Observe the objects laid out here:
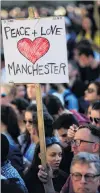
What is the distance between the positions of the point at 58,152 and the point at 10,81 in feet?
2.27

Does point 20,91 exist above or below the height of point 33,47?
below

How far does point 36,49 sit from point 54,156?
855mm

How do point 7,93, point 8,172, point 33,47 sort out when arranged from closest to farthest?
point 8,172 < point 33,47 < point 7,93

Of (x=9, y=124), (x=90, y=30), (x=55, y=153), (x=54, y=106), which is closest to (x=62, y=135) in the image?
(x=55, y=153)

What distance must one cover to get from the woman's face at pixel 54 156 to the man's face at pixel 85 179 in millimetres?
732

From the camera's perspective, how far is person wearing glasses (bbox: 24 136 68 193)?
15.4 feet

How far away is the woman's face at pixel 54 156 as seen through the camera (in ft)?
16.3

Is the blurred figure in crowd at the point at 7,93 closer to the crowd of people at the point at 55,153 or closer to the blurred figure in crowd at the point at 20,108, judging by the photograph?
the blurred figure in crowd at the point at 20,108

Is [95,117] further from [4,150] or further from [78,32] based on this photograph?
[78,32]

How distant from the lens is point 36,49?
4691 millimetres

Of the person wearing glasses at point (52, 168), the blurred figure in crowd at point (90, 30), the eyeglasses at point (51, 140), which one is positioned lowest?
the person wearing glasses at point (52, 168)

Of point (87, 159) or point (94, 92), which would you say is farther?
point (94, 92)

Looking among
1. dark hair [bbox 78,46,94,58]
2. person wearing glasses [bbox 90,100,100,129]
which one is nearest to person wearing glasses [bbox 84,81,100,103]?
person wearing glasses [bbox 90,100,100,129]

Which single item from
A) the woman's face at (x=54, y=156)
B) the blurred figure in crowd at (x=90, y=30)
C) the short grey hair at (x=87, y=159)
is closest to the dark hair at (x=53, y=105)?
the woman's face at (x=54, y=156)
